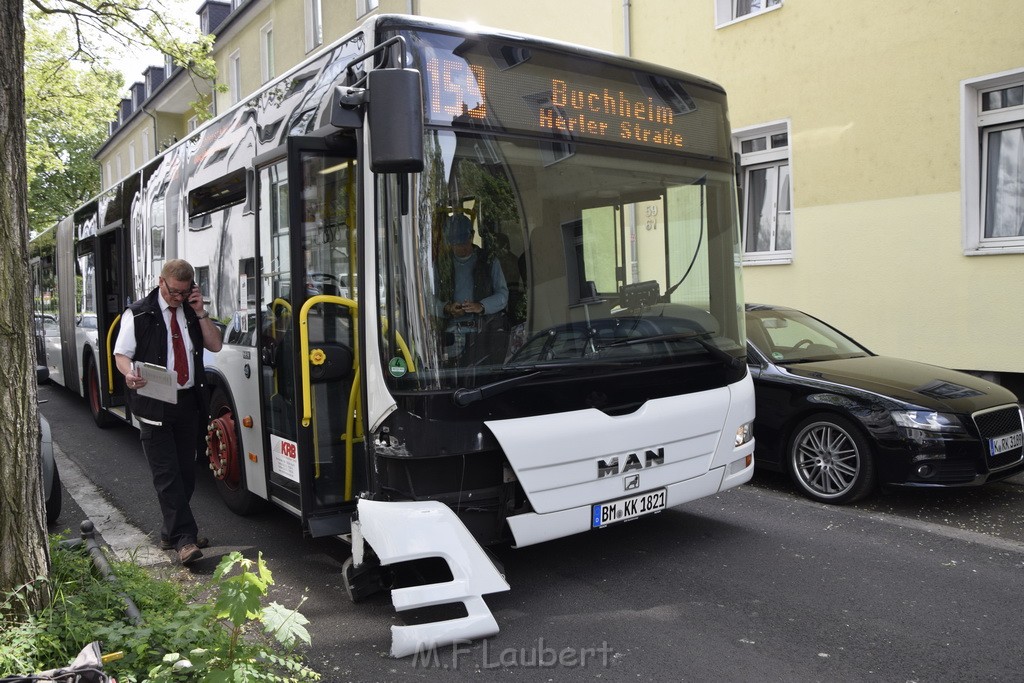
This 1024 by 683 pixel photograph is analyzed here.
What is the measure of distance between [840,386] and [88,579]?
5.08 meters

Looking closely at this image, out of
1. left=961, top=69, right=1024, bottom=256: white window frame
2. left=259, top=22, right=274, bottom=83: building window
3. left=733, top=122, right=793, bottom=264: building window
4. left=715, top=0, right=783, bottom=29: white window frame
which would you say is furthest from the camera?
left=259, top=22, right=274, bottom=83: building window

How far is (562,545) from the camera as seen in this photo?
17.6 feet

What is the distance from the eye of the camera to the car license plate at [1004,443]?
6.02 metres

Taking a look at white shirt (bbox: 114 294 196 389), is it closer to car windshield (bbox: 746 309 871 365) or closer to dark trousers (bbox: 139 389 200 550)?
dark trousers (bbox: 139 389 200 550)

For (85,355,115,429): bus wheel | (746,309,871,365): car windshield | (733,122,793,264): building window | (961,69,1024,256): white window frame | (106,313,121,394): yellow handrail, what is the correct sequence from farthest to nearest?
(733,122,793,264): building window
(85,355,115,429): bus wheel
(961,69,1024,256): white window frame
(106,313,121,394): yellow handrail
(746,309,871,365): car windshield

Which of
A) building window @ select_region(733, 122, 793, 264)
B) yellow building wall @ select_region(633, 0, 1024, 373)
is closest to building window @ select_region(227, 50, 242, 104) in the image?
yellow building wall @ select_region(633, 0, 1024, 373)

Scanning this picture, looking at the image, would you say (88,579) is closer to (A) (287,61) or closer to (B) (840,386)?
(B) (840,386)

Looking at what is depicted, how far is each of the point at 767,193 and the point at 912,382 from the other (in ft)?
21.3

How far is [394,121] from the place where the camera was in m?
3.74

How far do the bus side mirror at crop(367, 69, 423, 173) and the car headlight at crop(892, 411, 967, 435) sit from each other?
4.08m

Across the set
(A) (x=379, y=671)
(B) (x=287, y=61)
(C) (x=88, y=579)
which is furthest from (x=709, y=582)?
(B) (x=287, y=61)

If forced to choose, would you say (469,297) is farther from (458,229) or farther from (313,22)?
(313,22)

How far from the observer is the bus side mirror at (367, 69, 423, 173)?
147 inches

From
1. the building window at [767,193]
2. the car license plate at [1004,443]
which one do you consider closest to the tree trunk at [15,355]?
the car license plate at [1004,443]
